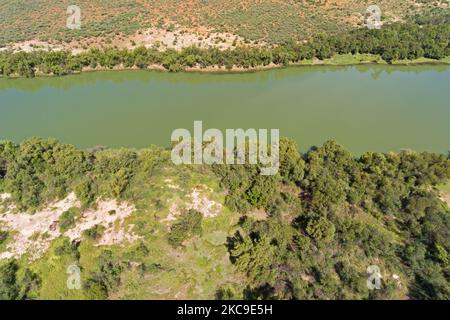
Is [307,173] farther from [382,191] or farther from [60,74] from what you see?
[60,74]

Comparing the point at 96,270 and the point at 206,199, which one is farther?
the point at 206,199

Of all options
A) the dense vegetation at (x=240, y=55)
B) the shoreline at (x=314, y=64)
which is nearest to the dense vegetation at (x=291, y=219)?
the shoreline at (x=314, y=64)

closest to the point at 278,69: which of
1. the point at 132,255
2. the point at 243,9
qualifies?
the point at 243,9

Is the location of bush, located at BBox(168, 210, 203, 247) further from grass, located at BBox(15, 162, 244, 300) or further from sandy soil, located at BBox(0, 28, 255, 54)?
sandy soil, located at BBox(0, 28, 255, 54)

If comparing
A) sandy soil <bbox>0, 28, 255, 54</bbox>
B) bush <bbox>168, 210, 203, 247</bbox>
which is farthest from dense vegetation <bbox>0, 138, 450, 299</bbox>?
sandy soil <bbox>0, 28, 255, 54</bbox>

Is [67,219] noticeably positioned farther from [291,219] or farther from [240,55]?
[240,55]

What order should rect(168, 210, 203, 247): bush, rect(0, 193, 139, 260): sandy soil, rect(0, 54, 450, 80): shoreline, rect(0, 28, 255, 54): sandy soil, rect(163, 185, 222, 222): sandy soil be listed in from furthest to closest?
rect(0, 28, 255, 54): sandy soil → rect(0, 54, 450, 80): shoreline → rect(163, 185, 222, 222): sandy soil → rect(0, 193, 139, 260): sandy soil → rect(168, 210, 203, 247): bush
